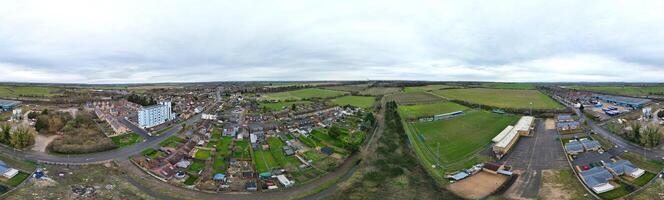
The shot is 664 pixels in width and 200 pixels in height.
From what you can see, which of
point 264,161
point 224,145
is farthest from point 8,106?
→ point 264,161

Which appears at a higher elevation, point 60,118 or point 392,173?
point 60,118

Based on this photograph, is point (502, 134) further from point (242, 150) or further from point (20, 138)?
point (20, 138)

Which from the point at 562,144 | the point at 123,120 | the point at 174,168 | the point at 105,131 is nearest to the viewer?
the point at 174,168

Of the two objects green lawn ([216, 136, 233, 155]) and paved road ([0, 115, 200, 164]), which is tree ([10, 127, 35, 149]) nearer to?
paved road ([0, 115, 200, 164])

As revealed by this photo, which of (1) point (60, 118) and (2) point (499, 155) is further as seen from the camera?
(1) point (60, 118)

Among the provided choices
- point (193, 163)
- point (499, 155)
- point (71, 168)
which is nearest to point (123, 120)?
point (71, 168)

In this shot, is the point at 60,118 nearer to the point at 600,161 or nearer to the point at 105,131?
the point at 105,131

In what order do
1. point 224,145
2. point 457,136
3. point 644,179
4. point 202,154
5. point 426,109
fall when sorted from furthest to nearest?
point 426,109
point 457,136
point 224,145
point 202,154
point 644,179
